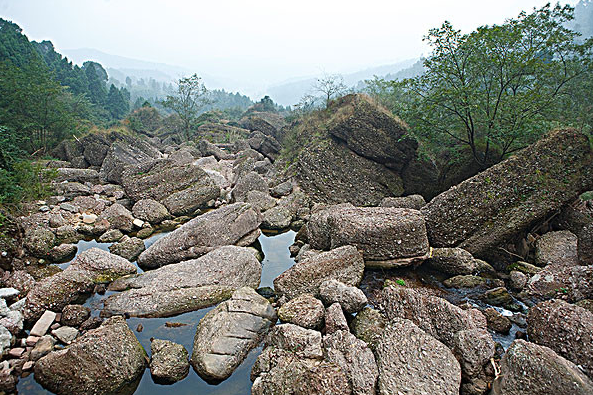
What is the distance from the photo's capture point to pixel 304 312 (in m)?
6.58

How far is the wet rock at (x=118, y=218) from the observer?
1229cm

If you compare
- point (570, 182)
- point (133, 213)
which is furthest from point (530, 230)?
point (133, 213)

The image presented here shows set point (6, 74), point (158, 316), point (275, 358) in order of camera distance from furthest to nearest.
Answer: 1. point (6, 74)
2. point (158, 316)
3. point (275, 358)

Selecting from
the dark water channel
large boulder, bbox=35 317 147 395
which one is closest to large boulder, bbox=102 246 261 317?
the dark water channel

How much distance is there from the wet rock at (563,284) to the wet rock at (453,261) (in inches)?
53.8

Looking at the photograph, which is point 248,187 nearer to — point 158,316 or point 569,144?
point 158,316

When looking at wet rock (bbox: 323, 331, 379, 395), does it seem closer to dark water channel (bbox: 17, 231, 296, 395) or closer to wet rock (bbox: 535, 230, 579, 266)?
dark water channel (bbox: 17, 231, 296, 395)

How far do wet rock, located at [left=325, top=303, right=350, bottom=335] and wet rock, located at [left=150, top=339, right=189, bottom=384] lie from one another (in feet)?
8.93

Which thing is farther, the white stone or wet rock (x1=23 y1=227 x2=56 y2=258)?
wet rock (x1=23 y1=227 x2=56 y2=258)

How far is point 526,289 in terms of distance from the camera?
745 centimetres

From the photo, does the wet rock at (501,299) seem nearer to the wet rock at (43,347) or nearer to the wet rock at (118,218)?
the wet rock at (43,347)

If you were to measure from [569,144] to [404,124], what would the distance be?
26.5ft

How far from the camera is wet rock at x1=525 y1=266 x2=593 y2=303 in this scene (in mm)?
6430

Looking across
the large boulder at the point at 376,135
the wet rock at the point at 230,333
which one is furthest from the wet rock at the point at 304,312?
the large boulder at the point at 376,135
